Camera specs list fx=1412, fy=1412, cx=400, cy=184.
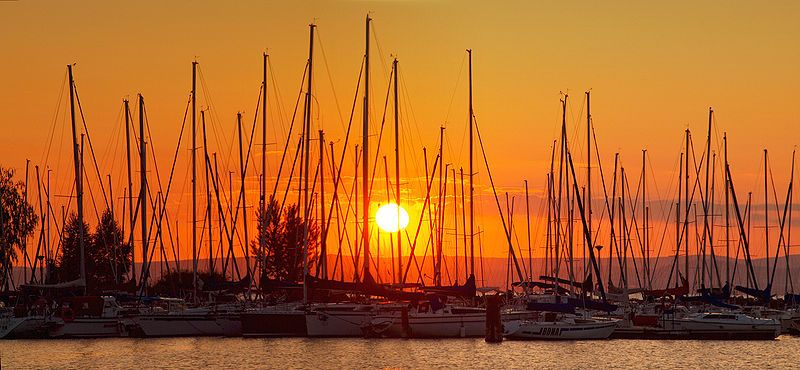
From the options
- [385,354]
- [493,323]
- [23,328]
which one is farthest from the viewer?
[23,328]

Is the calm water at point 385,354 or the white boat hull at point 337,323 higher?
the white boat hull at point 337,323

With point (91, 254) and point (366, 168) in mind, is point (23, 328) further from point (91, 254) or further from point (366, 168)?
point (91, 254)

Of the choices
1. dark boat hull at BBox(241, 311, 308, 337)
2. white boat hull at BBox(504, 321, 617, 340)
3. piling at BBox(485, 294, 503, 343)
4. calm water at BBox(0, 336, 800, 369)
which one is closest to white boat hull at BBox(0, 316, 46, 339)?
calm water at BBox(0, 336, 800, 369)

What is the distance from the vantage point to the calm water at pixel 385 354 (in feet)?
211

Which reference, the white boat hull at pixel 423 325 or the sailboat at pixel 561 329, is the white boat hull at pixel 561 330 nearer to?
the sailboat at pixel 561 329

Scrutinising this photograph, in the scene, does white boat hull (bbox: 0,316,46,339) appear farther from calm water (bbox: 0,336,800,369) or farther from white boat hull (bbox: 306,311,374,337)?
white boat hull (bbox: 306,311,374,337)

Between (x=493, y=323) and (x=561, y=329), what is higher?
(x=493, y=323)

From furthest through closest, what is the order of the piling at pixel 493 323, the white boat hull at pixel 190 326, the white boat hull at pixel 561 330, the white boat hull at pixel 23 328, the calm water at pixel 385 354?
1. the white boat hull at pixel 23 328
2. the white boat hull at pixel 190 326
3. the white boat hull at pixel 561 330
4. the piling at pixel 493 323
5. the calm water at pixel 385 354

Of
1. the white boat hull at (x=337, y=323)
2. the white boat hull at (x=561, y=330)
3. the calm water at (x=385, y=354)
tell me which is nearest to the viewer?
the calm water at (x=385, y=354)

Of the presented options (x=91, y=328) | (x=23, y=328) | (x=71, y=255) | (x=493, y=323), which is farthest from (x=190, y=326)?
(x=71, y=255)

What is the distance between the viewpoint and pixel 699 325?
254 feet

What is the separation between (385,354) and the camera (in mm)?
67750

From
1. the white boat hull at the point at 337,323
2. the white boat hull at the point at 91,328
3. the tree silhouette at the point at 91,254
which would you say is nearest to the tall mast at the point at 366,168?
the white boat hull at the point at 337,323

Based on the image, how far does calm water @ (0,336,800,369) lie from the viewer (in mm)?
64438
